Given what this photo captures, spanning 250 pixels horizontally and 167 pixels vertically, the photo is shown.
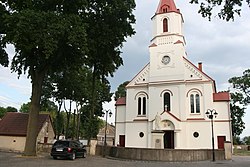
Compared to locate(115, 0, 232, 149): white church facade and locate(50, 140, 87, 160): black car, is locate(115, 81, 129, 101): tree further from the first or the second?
locate(50, 140, 87, 160): black car

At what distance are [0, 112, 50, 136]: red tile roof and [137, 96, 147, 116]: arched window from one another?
1313 centimetres

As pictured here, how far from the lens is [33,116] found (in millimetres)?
21188

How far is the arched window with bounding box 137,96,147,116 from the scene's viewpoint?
35.7 meters

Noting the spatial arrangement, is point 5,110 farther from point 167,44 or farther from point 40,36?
point 40,36

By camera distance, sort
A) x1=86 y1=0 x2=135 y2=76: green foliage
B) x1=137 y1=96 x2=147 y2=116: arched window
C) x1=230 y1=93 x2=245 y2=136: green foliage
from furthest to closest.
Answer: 1. x1=230 y1=93 x2=245 y2=136: green foliage
2. x1=137 y1=96 x2=147 y2=116: arched window
3. x1=86 y1=0 x2=135 y2=76: green foliage

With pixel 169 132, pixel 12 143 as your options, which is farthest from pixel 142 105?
pixel 12 143

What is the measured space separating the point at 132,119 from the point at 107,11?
60.3 ft

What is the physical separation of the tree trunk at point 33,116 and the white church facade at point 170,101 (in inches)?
533

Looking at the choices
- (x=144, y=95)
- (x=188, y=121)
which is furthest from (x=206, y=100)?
(x=144, y=95)

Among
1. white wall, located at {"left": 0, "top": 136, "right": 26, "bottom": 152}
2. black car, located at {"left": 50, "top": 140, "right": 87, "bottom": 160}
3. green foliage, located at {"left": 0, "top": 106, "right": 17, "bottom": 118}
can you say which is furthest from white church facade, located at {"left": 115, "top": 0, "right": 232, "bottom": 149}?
green foliage, located at {"left": 0, "top": 106, "right": 17, "bottom": 118}

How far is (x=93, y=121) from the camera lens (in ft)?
85.5

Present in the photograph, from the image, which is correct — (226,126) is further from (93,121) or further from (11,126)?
(11,126)

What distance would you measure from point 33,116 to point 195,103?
2032 centimetres

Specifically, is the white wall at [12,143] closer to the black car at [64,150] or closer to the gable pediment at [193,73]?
the black car at [64,150]
